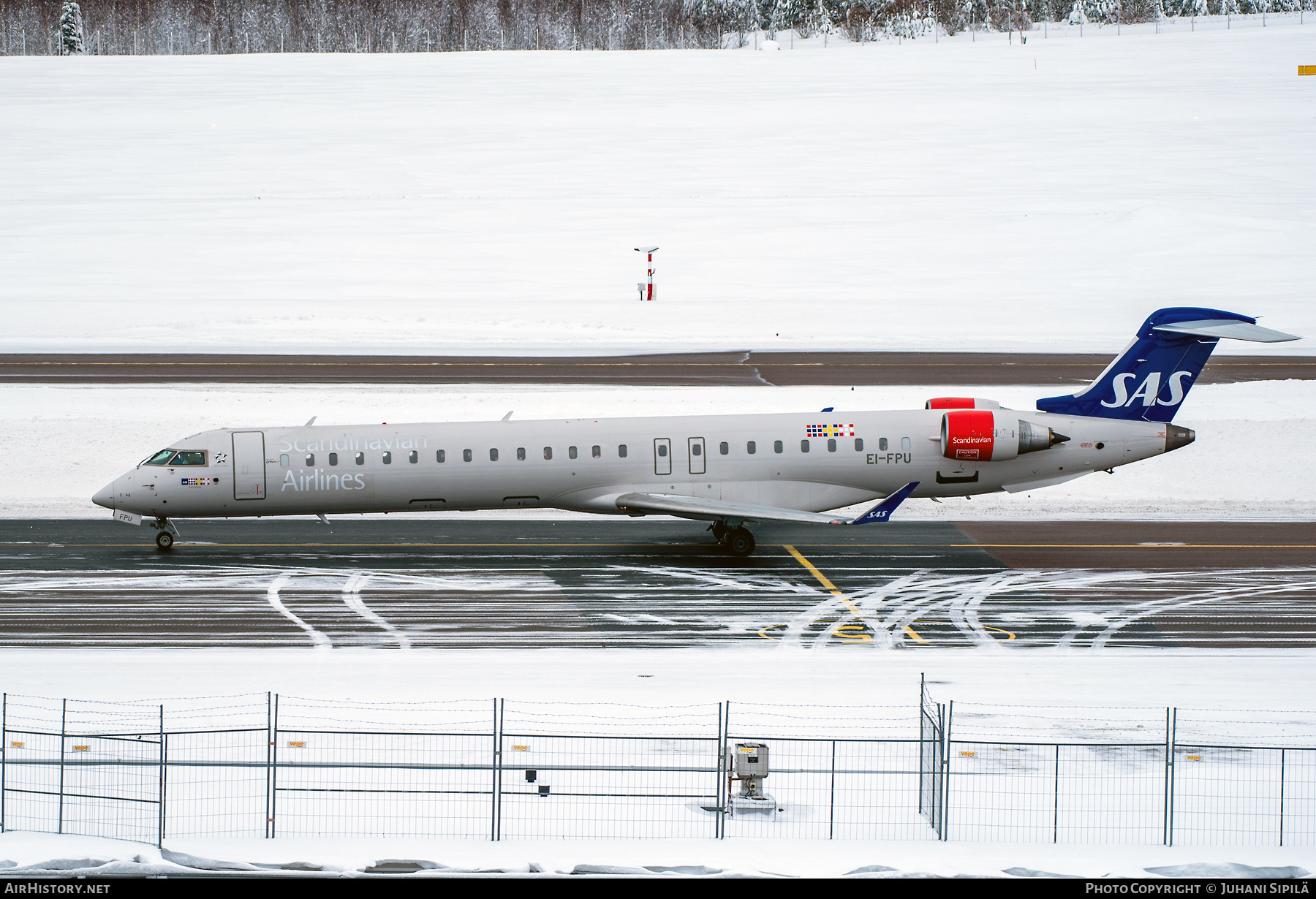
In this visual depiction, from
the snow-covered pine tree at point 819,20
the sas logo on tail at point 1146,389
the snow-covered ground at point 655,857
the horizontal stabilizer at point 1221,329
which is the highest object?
the snow-covered pine tree at point 819,20

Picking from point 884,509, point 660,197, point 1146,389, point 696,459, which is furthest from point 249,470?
point 660,197

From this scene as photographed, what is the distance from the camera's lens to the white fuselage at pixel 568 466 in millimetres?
31219

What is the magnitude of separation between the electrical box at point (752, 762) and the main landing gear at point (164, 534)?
67.1 ft

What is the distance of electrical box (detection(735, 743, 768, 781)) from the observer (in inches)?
629

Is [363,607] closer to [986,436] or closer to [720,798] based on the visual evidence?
[720,798]

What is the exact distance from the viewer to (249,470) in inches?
1224

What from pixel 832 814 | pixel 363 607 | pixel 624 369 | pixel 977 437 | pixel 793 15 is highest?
pixel 793 15

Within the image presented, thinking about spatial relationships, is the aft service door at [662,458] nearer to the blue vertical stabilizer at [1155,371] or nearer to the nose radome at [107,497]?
the blue vertical stabilizer at [1155,371]

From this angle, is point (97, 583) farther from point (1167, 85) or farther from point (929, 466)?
point (1167, 85)

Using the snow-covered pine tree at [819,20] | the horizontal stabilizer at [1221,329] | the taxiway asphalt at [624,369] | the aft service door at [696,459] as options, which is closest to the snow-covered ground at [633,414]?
the taxiway asphalt at [624,369]

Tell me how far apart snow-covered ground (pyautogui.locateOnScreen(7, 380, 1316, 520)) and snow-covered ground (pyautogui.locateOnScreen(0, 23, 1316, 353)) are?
11159 mm

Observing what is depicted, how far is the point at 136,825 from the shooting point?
52.4 feet

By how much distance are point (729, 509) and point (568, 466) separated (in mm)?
3936

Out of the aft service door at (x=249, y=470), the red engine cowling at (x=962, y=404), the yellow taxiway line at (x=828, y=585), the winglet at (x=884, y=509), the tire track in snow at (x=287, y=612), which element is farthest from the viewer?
the red engine cowling at (x=962, y=404)
